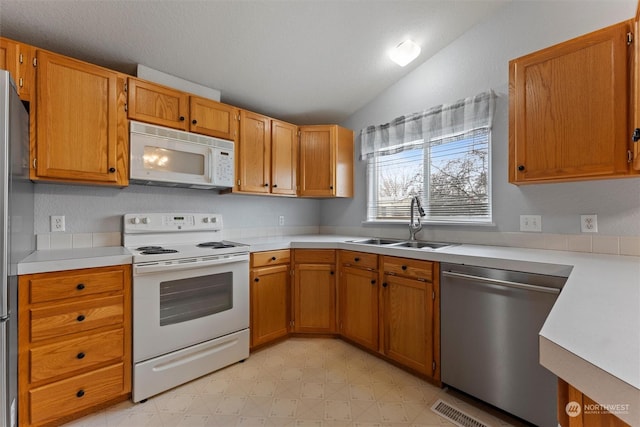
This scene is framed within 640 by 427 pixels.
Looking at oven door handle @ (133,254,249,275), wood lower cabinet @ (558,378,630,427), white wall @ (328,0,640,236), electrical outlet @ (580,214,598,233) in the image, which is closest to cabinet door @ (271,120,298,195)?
oven door handle @ (133,254,249,275)

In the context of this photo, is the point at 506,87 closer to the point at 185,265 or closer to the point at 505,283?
the point at 505,283

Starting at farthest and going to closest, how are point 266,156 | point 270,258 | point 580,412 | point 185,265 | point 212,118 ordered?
point 266,156 → point 270,258 → point 212,118 → point 185,265 → point 580,412

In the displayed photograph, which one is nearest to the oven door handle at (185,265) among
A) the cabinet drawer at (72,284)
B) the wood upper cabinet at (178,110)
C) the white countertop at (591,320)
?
the cabinet drawer at (72,284)

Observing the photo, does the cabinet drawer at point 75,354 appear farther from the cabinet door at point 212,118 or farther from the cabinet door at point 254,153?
the cabinet door at point 212,118

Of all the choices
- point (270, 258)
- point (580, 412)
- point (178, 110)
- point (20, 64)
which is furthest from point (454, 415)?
point (20, 64)

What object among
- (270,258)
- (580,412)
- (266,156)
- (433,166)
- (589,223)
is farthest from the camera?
(266,156)

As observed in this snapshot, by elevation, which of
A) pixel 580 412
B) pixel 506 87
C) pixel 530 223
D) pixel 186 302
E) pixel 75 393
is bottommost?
pixel 75 393

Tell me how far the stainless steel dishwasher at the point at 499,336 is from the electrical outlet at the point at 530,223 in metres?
0.66

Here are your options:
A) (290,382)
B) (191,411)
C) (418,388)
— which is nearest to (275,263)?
(290,382)

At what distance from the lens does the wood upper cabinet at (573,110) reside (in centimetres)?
149

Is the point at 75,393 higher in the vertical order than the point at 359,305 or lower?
lower

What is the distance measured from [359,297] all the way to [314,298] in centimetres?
45

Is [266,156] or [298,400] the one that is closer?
[298,400]

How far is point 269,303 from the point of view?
8.30 feet
